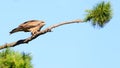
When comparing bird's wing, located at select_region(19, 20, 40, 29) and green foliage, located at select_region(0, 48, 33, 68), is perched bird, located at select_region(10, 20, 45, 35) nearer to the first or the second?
bird's wing, located at select_region(19, 20, 40, 29)

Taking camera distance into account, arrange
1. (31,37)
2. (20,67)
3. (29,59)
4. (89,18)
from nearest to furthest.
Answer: (20,67) → (29,59) → (31,37) → (89,18)

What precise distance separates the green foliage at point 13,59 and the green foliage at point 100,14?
1613 millimetres

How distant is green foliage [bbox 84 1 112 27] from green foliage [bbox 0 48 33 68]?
5.29 ft

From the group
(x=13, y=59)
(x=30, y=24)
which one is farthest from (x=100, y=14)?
(x=13, y=59)

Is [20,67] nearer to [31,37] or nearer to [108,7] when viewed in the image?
[31,37]

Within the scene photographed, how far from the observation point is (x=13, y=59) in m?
6.22

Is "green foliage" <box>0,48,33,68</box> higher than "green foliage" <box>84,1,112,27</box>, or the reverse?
"green foliage" <box>84,1,112,27</box>

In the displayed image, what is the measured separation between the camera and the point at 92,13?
7824mm

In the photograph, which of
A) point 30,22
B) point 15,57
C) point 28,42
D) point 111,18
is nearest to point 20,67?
point 15,57

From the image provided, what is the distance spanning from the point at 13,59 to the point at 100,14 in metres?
2.26

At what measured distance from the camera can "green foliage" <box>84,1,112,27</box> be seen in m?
7.77

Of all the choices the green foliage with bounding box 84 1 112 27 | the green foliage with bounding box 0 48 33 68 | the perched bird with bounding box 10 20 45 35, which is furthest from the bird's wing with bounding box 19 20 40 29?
the green foliage with bounding box 0 48 33 68

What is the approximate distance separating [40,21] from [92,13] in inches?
39.2

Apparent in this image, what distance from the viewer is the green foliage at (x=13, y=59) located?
6.14m
